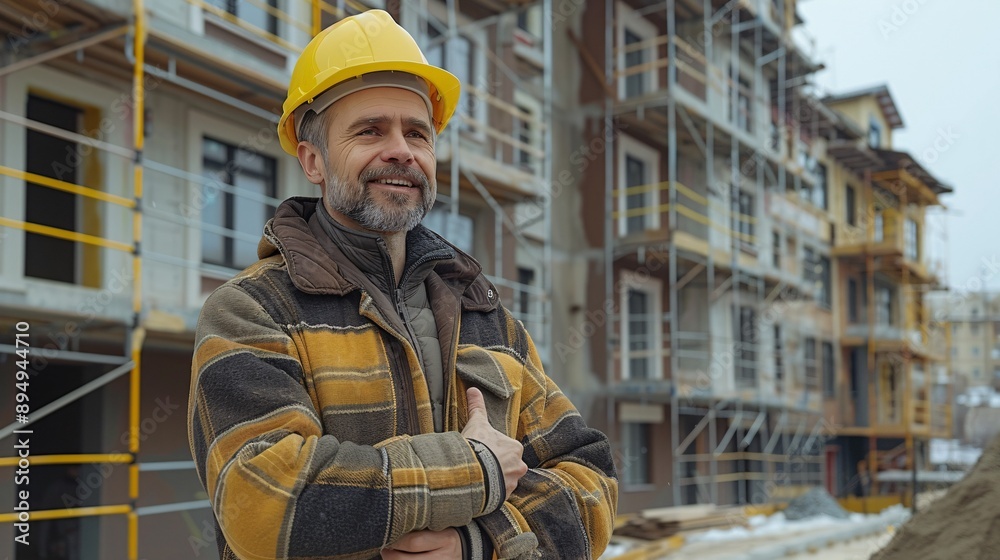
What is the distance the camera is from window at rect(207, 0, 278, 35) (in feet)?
35.7

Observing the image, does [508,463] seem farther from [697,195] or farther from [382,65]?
[697,195]

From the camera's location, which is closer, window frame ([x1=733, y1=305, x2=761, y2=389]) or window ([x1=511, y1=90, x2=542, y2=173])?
window ([x1=511, y1=90, x2=542, y2=173])

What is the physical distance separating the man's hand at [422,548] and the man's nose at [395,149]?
0.84 metres

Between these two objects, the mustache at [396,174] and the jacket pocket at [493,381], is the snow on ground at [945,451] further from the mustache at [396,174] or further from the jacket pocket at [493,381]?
the mustache at [396,174]

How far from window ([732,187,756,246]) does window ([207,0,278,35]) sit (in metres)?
13.8

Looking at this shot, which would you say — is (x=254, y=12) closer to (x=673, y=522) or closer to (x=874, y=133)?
(x=673, y=522)

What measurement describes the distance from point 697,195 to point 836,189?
1264 centimetres

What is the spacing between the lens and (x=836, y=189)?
32.4 metres

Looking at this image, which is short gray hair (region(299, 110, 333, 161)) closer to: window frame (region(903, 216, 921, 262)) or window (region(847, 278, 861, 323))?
window (region(847, 278, 861, 323))

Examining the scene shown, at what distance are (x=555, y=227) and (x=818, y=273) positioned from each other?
45.5 ft

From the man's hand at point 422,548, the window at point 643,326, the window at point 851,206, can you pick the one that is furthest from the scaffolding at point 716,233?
the man's hand at point 422,548

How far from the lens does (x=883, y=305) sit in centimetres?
3516

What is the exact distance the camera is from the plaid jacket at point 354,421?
1723 mm

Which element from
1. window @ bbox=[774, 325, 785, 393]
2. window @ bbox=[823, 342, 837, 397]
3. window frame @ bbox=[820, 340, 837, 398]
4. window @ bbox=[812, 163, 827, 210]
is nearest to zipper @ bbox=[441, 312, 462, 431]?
window @ bbox=[774, 325, 785, 393]
